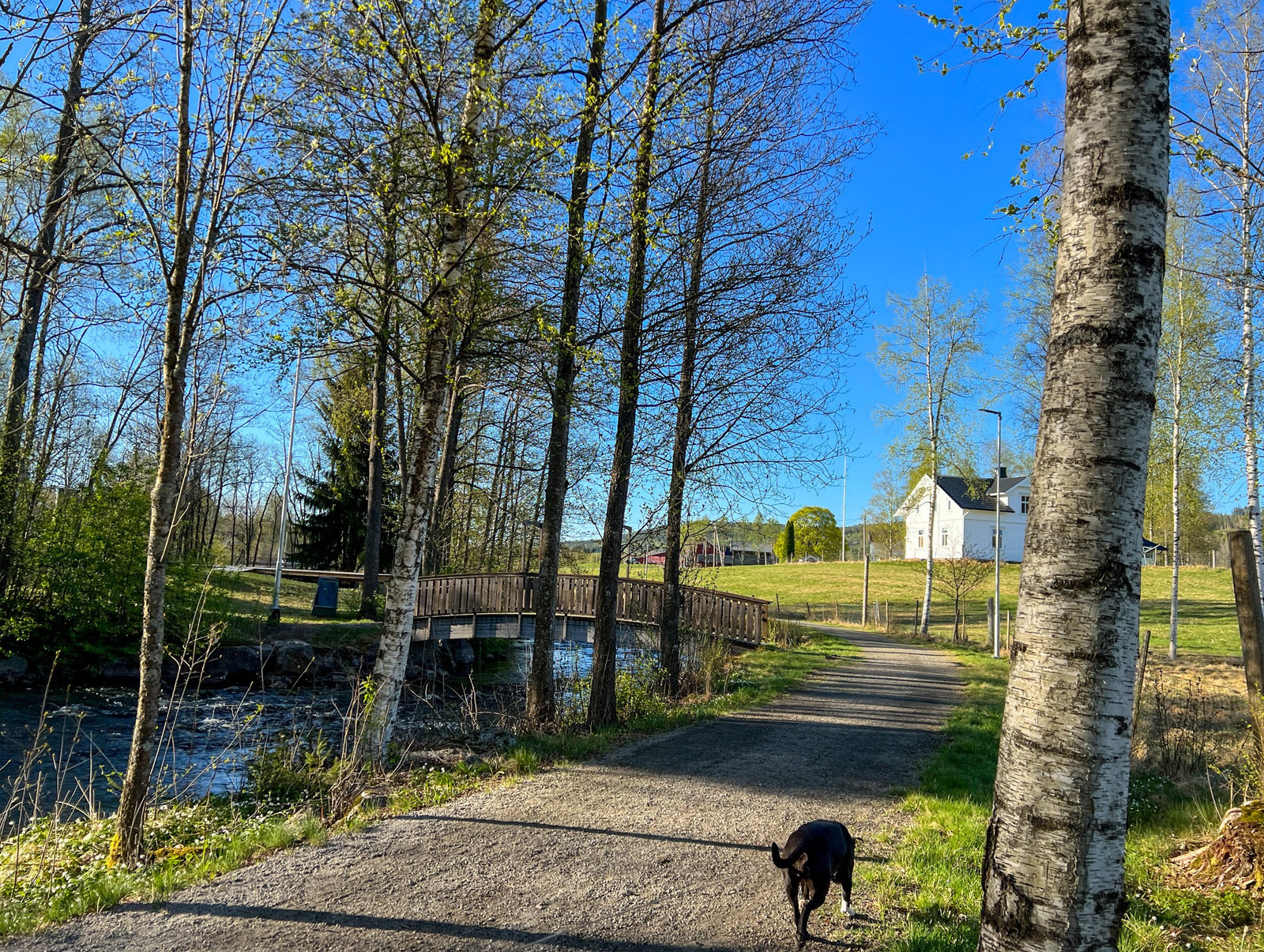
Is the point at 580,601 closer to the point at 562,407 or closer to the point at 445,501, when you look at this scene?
the point at 445,501

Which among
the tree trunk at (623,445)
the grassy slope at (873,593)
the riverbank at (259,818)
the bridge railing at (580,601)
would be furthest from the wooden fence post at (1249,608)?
the bridge railing at (580,601)

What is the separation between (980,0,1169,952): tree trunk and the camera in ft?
7.91

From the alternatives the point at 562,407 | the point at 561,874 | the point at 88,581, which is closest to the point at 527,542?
the point at 88,581

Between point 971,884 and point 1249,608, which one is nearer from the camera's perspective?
point 971,884

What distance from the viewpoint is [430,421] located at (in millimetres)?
7457

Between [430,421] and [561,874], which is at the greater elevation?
[430,421]

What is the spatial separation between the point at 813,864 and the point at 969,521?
54.7 meters

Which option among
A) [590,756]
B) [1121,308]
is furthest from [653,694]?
[1121,308]

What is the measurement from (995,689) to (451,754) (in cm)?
1023

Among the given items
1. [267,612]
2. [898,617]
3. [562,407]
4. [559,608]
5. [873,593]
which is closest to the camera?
[562,407]

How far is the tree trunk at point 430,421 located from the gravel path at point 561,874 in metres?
1.52

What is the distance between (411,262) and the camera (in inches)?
293

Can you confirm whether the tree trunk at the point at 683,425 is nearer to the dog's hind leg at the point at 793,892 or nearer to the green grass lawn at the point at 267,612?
the dog's hind leg at the point at 793,892

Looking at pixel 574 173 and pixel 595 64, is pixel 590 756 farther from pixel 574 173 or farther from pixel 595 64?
pixel 595 64
